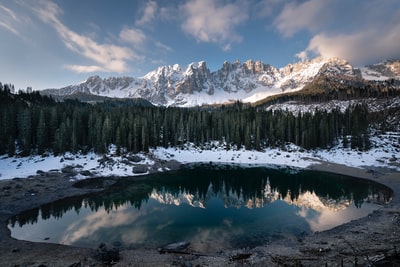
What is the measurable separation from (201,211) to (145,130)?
54843 mm

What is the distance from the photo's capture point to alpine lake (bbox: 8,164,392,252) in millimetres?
27922

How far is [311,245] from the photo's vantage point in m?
A: 23.8

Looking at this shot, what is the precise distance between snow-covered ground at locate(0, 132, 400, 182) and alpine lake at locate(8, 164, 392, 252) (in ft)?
39.1

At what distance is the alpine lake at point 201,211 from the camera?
27922 millimetres

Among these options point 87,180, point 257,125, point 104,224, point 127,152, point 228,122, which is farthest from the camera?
point 228,122

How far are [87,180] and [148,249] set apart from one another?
39161 mm

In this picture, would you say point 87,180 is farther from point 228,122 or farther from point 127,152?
point 228,122

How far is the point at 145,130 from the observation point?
88.1 m

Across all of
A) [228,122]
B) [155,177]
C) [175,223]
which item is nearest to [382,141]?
[228,122]

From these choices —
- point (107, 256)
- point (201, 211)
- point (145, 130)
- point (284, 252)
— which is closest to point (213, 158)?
point (145, 130)

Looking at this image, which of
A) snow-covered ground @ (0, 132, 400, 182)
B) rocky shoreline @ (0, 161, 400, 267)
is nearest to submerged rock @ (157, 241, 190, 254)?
rocky shoreline @ (0, 161, 400, 267)

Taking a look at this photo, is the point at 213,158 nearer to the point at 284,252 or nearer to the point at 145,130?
the point at 145,130

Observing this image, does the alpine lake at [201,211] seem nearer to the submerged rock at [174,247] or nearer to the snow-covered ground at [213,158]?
the submerged rock at [174,247]

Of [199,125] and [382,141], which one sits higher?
[199,125]
